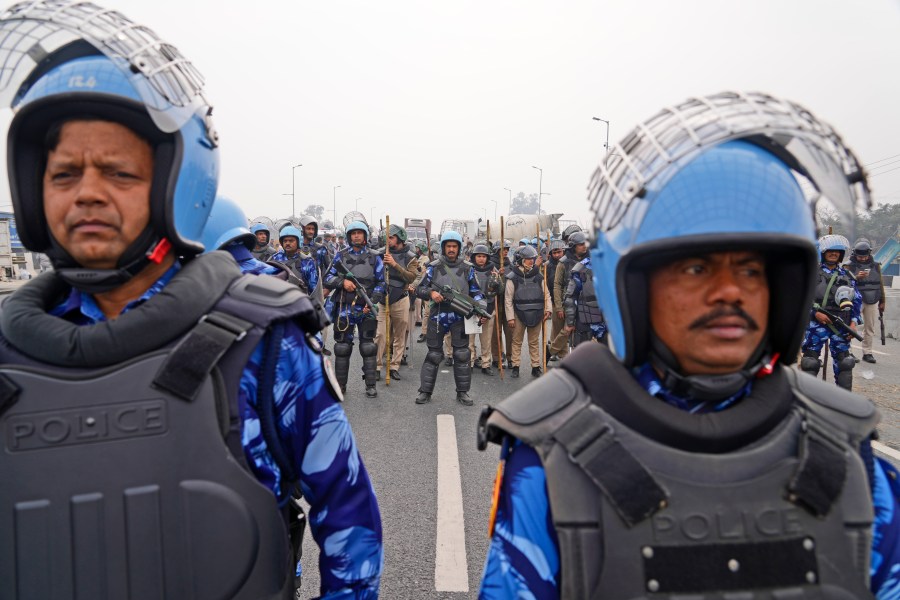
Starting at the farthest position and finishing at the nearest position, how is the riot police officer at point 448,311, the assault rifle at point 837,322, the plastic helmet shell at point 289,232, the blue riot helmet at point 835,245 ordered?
the plastic helmet shell at point 289,232 < the blue riot helmet at point 835,245 < the riot police officer at point 448,311 < the assault rifle at point 837,322

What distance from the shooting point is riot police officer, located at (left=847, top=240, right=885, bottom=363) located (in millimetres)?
10734

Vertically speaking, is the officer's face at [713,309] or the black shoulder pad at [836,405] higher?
the officer's face at [713,309]

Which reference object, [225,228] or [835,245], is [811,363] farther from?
[225,228]

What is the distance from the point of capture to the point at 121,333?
1289 mm

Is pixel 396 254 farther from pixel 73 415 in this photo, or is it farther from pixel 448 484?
pixel 73 415

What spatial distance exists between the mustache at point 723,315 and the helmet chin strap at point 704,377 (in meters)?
0.09

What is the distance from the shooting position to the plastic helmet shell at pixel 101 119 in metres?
1.34

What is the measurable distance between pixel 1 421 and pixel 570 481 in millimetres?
1182

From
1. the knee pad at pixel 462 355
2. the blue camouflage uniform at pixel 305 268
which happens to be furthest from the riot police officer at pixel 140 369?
the blue camouflage uniform at pixel 305 268

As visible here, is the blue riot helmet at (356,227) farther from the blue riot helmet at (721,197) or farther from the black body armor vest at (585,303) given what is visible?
the blue riot helmet at (721,197)

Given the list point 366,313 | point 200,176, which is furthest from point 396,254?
point 200,176

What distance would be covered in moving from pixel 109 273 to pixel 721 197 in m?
1.36

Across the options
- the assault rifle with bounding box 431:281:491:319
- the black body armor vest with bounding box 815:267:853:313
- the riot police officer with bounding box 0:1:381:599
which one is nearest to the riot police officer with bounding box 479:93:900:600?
the riot police officer with bounding box 0:1:381:599

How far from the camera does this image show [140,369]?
4.21 feet
